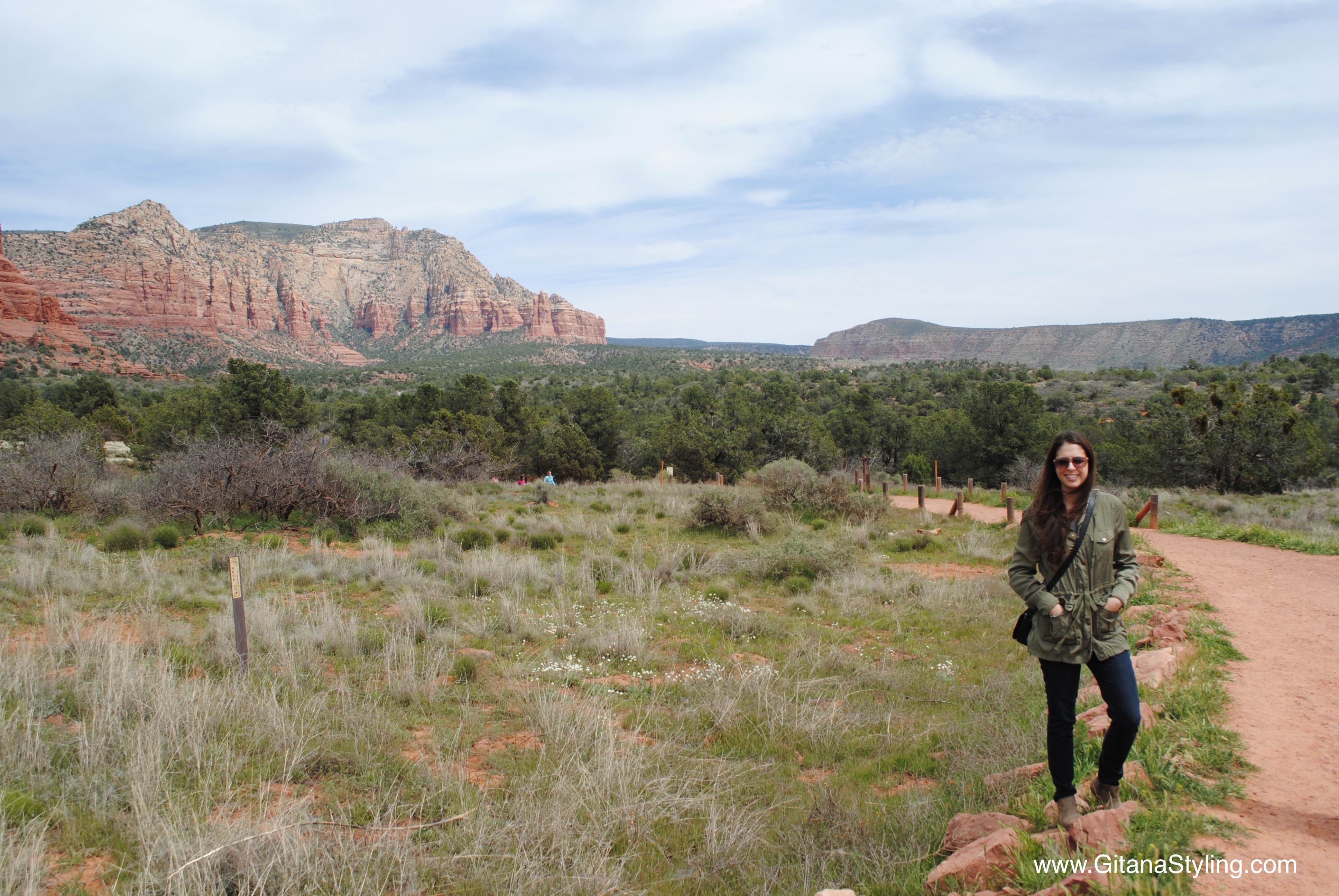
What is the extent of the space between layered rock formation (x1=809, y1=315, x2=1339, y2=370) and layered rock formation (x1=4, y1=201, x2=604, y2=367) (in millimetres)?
85057

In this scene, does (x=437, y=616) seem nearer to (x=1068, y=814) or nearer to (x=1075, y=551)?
(x=1068, y=814)

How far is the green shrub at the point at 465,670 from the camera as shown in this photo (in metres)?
6.21

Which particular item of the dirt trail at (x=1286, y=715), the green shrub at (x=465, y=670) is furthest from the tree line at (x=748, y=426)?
the dirt trail at (x=1286, y=715)

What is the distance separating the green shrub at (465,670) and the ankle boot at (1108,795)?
194 inches

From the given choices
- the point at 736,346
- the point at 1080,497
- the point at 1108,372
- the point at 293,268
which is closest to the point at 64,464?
the point at 1080,497

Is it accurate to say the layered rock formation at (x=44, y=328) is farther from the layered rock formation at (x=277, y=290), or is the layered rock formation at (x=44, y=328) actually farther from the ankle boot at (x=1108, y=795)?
the ankle boot at (x=1108, y=795)

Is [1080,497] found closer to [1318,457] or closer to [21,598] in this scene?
[21,598]

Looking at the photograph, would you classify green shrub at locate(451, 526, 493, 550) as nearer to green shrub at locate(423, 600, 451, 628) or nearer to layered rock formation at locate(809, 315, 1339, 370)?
green shrub at locate(423, 600, 451, 628)

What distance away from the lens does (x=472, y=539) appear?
1319cm

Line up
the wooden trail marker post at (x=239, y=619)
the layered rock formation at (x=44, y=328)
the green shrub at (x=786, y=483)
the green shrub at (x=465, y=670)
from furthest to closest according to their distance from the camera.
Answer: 1. the layered rock formation at (x=44, y=328)
2. the green shrub at (x=786, y=483)
3. the green shrub at (x=465, y=670)
4. the wooden trail marker post at (x=239, y=619)

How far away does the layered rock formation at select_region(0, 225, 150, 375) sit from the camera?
61.5 metres

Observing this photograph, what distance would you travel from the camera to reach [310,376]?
72.9 m

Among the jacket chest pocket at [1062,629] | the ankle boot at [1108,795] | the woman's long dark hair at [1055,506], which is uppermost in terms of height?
the woman's long dark hair at [1055,506]

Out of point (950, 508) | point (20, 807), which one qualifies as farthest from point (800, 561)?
point (950, 508)
